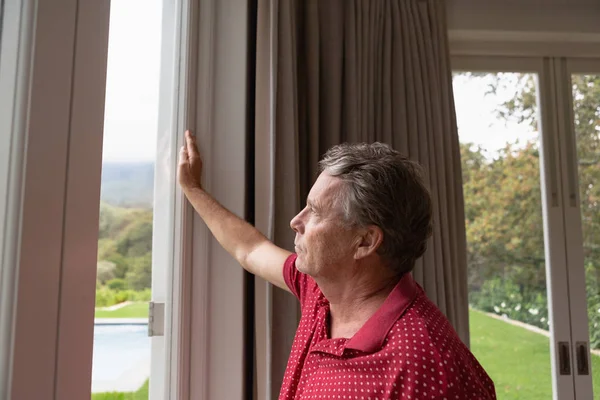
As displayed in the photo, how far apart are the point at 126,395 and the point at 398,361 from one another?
2.03 ft

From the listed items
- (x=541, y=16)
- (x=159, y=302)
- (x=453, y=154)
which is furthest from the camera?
(x=541, y=16)

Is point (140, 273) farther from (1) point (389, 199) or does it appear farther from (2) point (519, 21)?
(2) point (519, 21)

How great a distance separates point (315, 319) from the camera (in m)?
1.36

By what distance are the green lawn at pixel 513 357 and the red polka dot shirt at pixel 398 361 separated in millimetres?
1224

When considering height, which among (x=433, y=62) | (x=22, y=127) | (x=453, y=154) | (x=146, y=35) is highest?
(x=433, y=62)

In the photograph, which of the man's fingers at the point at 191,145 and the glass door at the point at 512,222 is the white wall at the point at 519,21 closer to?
the glass door at the point at 512,222

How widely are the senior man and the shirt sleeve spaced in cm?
4

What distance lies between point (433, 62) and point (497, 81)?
487mm

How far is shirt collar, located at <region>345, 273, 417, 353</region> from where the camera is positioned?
1110 millimetres

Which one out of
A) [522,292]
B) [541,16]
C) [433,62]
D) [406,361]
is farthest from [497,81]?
[406,361]

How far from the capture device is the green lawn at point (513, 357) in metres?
2.31

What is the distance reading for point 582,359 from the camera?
227 cm

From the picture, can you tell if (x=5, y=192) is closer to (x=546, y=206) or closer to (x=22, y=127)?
(x=22, y=127)

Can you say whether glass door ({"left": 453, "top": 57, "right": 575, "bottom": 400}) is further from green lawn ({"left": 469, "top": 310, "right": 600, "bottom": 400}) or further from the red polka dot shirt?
the red polka dot shirt
